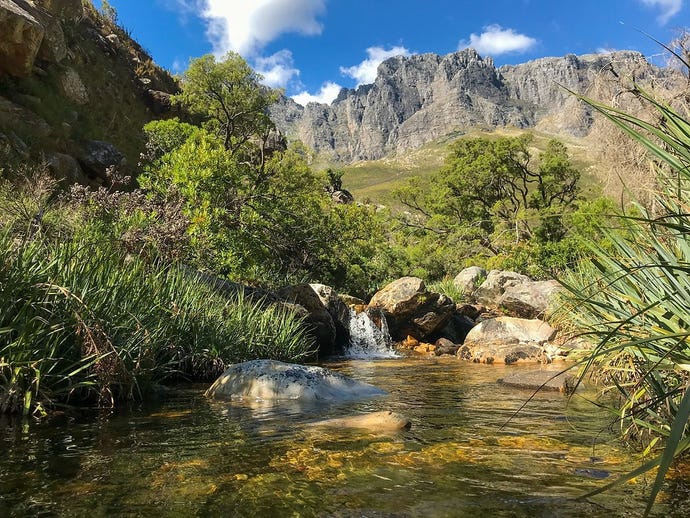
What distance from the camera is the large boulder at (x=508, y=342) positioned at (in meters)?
12.5

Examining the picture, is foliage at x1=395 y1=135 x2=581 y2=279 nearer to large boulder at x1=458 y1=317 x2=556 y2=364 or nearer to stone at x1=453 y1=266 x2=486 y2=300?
stone at x1=453 y1=266 x2=486 y2=300

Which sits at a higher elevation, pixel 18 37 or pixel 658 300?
pixel 18 37

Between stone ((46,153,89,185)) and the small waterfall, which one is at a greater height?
stone ((46,153,89,185))

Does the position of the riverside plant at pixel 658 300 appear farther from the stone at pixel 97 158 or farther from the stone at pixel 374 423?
the stone at pixel 97 158

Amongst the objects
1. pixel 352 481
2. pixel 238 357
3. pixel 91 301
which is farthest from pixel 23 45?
pixel 352 481

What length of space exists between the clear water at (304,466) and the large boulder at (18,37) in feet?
53.0

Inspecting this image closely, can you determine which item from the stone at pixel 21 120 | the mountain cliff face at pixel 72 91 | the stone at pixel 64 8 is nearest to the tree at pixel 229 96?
the mountain cliff face at pixel 72 91

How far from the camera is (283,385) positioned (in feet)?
21.8

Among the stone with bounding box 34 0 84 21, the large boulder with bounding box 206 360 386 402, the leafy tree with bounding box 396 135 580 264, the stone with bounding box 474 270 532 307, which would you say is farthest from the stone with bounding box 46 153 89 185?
the leafy tree with bounding box 396 135 580 264

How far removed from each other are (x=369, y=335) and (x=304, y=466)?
42.6ft

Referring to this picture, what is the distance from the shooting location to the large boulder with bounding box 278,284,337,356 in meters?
13.9

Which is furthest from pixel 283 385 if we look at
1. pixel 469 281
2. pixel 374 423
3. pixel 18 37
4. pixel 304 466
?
pixel 469 281

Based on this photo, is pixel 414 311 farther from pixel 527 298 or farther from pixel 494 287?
pixel 494 287

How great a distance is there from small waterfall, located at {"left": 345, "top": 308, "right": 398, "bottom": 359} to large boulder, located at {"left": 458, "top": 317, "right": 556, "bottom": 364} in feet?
8.19
